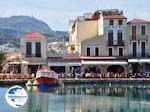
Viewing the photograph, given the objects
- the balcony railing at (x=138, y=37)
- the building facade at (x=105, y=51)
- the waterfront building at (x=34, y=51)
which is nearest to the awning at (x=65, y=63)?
the building facade at (x=105, y=51)

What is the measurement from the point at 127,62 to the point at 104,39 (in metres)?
5.23

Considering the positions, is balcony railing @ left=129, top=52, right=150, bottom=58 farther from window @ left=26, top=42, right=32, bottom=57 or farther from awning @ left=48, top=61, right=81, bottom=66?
window @ left=26, top=42, right=32, bottom=57

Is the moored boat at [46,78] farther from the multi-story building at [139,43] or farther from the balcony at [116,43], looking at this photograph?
the balcony at [116,43]

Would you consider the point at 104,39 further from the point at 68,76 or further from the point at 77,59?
the point at 68,76

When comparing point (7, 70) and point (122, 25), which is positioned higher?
point (122, 25)

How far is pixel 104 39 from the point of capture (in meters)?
73.1

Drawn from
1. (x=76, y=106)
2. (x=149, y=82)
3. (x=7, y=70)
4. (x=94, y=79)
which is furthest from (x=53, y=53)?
(x=76, y=106)
